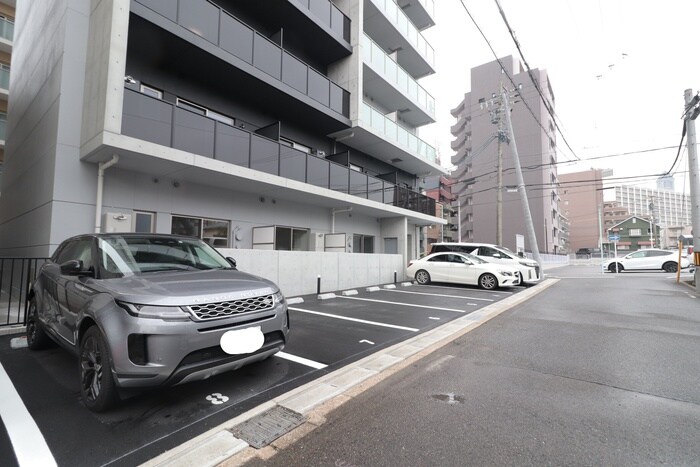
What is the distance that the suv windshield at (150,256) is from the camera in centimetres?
341

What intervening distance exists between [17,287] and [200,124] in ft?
21.8

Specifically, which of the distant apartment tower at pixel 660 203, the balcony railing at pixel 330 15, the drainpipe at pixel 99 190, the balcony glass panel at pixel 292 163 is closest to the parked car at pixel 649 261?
the balcony railing at pixel 330 15

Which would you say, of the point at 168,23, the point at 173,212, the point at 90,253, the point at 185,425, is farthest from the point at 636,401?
the point at 168,23

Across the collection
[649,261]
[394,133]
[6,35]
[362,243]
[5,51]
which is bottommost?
[649,261]

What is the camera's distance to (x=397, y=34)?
16000 millimetres

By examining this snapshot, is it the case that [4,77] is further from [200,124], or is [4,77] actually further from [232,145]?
[232,145]

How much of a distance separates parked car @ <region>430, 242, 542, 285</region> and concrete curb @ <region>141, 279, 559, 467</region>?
7759mm

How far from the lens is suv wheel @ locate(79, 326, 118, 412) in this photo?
2.65m

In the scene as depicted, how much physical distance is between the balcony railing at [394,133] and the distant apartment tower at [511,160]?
24.9 m

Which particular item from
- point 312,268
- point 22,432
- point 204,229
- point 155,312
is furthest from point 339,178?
point 22,432

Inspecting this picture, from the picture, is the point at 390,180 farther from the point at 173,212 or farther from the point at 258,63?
the point at 173,212

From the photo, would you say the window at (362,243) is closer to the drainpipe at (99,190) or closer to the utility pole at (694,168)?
the drainpipe at (99,190)

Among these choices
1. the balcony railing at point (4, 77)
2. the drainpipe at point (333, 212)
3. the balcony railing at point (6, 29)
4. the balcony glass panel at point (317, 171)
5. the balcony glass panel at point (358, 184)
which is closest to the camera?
the balcony glass panel at point (317, 171)

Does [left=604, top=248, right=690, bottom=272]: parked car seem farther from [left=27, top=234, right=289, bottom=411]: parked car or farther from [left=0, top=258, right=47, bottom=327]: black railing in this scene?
[left=0, top=258, right=47, bottom=327]: black railing
